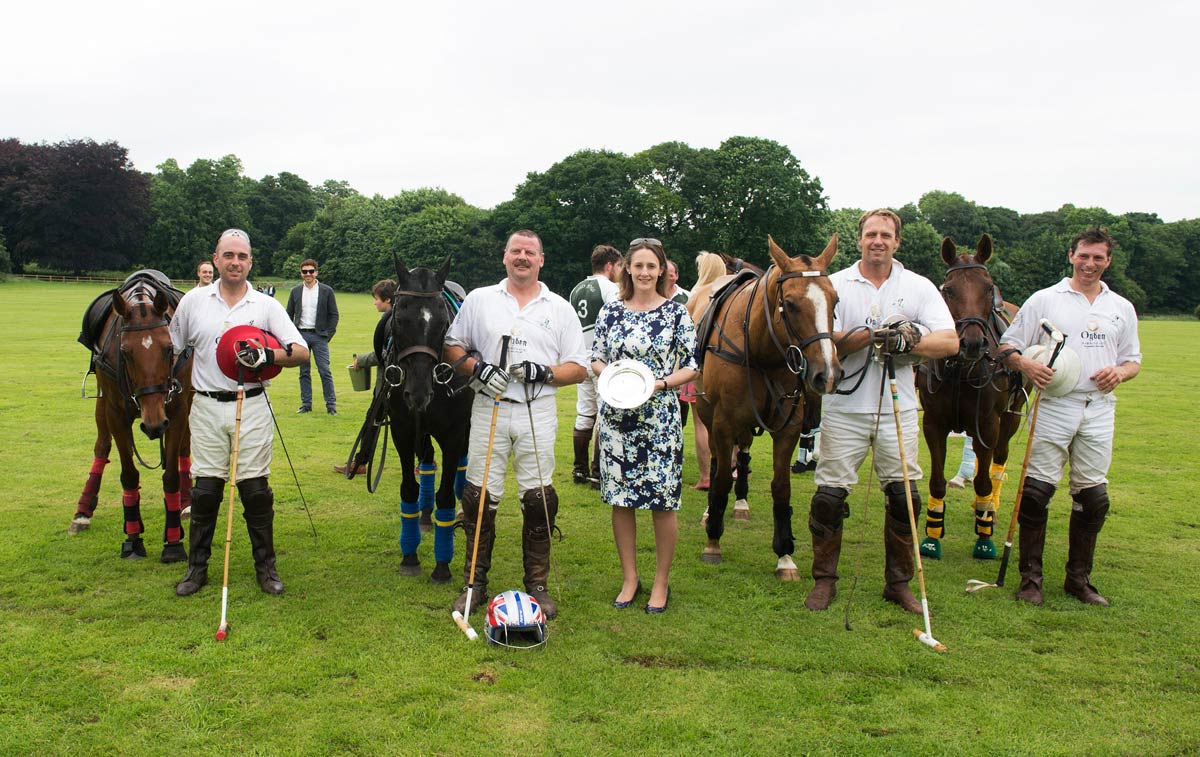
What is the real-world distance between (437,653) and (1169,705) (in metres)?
3.77

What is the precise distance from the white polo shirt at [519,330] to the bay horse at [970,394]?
3.05 metres

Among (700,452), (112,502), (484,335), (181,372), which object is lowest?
(112,502)

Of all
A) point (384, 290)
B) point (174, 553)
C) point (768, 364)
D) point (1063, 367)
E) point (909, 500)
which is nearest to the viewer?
point (909, 500)

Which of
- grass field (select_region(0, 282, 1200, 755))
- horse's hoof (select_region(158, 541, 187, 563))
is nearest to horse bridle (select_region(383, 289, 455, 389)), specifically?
grass field (select_region(0, 282, 1200, 755))

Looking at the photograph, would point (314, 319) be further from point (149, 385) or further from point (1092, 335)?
point (1092, 335)

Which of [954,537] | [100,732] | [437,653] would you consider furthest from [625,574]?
[954,537]

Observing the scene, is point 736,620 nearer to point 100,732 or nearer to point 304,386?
point 100,732

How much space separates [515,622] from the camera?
455 centimetres

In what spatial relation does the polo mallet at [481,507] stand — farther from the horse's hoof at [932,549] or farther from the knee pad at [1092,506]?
the knee pad at [1092,506]

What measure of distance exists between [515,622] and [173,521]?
3085 mm

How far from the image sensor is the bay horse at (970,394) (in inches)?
239

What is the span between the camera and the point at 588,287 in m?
8.44

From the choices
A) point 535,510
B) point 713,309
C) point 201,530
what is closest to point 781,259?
point 713,309

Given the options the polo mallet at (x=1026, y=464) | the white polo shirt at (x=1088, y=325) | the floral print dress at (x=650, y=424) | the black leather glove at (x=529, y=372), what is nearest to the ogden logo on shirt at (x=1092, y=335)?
the white polo shirt at (x=1088, y=325)
